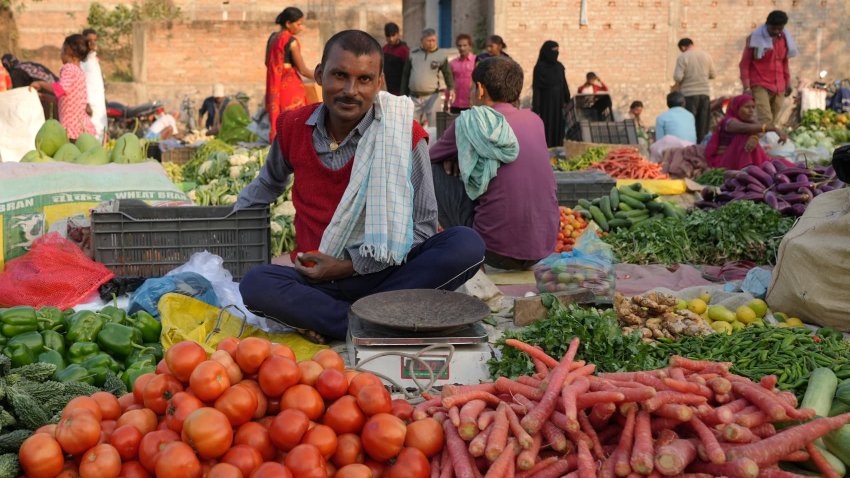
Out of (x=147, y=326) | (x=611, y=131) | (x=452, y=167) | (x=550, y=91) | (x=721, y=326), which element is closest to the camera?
(x=147, y=326)

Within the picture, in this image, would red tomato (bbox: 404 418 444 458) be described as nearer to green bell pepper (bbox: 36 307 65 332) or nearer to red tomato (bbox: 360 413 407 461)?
red tomato (bbox: 360 413 407 461)

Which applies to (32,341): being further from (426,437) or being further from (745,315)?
(745,315)

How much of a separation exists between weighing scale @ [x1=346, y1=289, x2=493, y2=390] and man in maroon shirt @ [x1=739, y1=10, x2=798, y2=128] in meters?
8.81

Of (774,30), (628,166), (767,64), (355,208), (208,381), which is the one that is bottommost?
(208,381)

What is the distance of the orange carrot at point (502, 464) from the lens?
6.72 feet

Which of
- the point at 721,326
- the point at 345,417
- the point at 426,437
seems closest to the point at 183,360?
the point at 345,417

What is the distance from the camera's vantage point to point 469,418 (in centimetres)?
219

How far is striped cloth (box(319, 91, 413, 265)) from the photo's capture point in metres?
3.62

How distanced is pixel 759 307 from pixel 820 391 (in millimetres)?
1723

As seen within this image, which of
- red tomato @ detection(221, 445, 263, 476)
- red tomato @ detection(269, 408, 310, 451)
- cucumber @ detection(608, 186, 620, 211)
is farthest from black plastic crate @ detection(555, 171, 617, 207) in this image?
red tomato @ detection(221, 445, 263, 476)

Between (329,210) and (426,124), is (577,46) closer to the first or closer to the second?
(426,124)

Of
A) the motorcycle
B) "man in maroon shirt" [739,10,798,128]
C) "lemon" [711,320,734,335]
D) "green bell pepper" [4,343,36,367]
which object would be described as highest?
"man in maroon shirt" [739,10,798,128]

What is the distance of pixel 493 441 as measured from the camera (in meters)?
2.10

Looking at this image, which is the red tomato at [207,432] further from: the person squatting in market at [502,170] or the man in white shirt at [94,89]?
the man in white shirt at [94,89]
